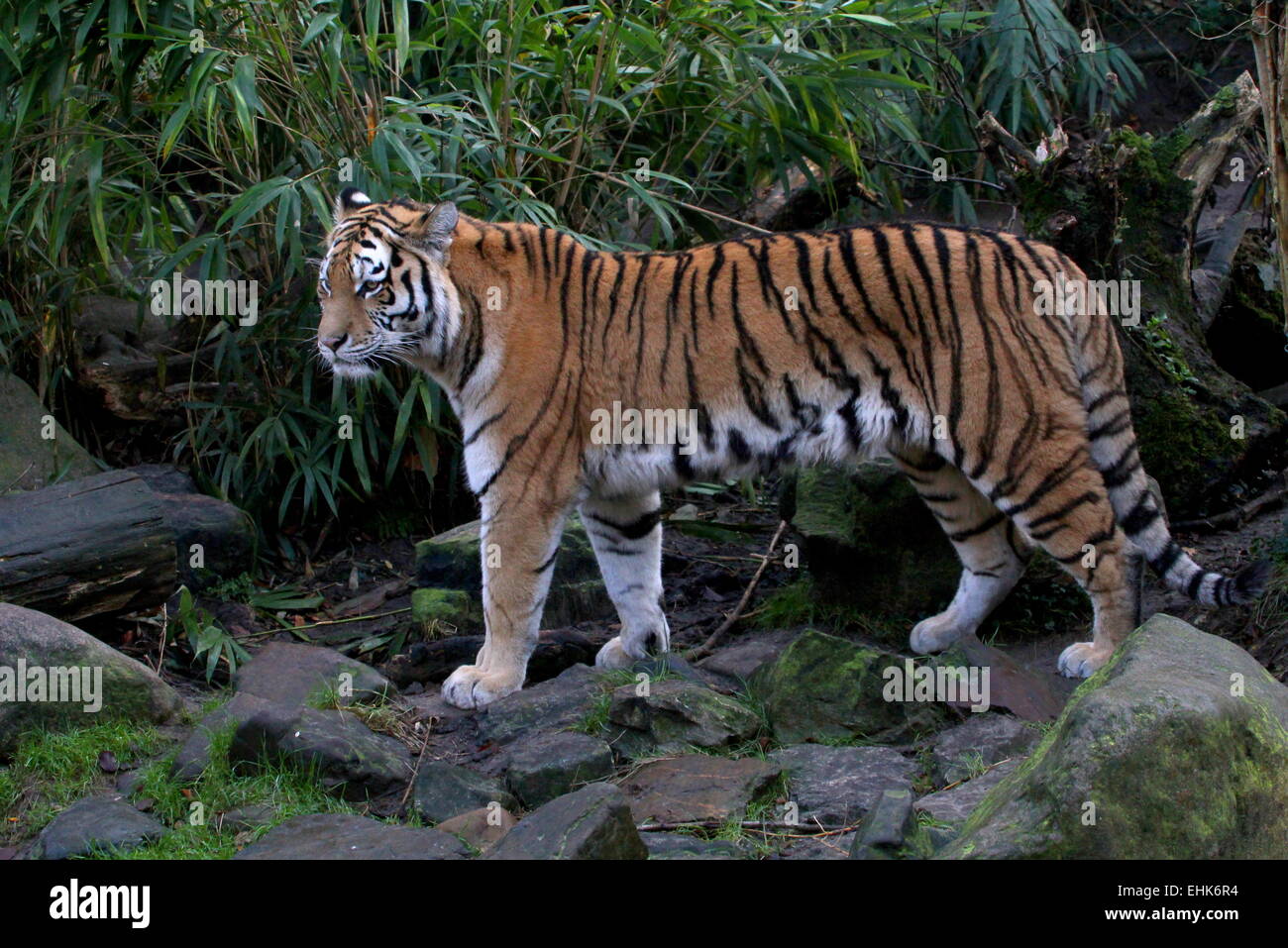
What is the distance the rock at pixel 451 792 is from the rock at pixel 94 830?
787 millimetres

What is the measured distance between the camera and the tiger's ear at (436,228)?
524 cm

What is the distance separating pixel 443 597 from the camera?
629 centimetres

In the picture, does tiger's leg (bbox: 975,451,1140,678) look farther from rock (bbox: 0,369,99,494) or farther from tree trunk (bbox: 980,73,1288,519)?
rock (bbox: 0,369,99,494)

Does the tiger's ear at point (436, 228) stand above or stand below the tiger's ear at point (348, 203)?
below

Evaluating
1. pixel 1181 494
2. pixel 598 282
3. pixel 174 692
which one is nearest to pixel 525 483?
pixel 598 282

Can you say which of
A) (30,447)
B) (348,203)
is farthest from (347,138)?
(30,447)

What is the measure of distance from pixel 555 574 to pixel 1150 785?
3.85 metres

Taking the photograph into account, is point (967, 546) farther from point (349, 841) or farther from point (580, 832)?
point (349, 841)

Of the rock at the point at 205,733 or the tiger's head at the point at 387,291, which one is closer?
the rock at the point at 205,733

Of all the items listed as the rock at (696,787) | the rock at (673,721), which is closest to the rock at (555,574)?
the rock at (673,721)

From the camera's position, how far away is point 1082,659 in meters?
5.15

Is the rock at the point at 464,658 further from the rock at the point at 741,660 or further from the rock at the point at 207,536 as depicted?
the rock at the point at 207,536

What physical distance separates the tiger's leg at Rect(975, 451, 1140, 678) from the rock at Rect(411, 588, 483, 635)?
254 cm
